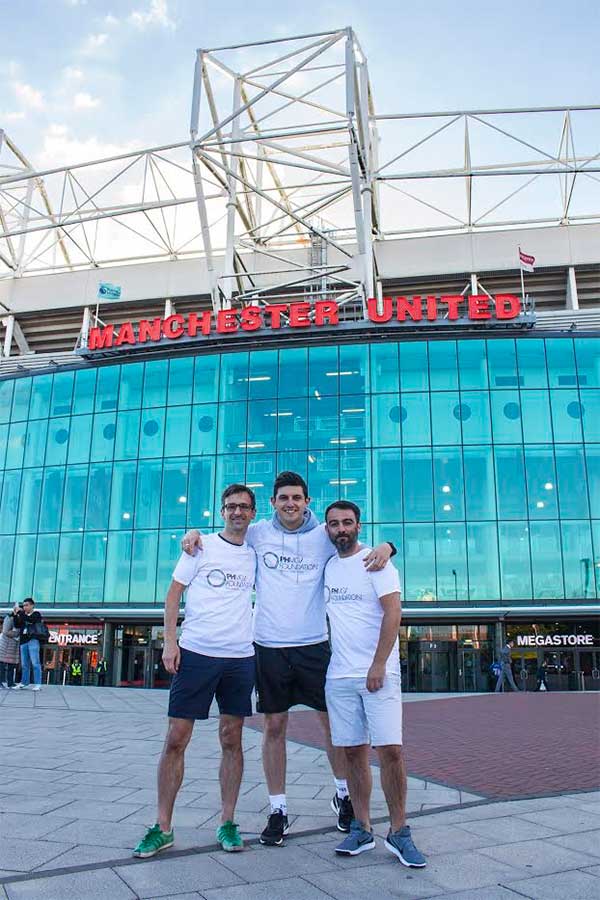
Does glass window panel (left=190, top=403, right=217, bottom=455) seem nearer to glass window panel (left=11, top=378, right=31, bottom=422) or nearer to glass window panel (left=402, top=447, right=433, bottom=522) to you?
glass window panel (left=402, top=447, right=433, bottom=522)

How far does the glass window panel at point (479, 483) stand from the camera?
28.6 metres

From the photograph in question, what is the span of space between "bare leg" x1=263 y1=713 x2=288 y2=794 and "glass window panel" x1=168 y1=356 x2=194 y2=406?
27465mm

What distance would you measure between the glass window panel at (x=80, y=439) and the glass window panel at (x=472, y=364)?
17.1 m

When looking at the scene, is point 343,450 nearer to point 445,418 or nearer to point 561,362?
point 445,418

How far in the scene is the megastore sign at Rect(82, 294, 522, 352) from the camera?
2988 centimetres

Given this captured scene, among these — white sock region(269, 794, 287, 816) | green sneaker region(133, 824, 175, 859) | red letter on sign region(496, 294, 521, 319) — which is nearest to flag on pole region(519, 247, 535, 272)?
red letter on sign region(496, 294, 521, 319)

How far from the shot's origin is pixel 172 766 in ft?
15.2

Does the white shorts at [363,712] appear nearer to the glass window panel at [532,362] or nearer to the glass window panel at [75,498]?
the glass window panel at [532,362]

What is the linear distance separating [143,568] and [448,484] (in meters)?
13.5

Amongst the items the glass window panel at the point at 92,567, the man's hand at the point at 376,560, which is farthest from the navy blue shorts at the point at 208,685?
the glass window panel at the point at 92,567

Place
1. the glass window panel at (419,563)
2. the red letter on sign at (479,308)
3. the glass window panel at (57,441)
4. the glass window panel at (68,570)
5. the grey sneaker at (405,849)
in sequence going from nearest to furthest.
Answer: the grey sneaker at (405,849) < the glass window panel at (419,563) < the red letter on sign at (479,308) < the glass window panel at (68,570) < the glass window panel at (57,441)

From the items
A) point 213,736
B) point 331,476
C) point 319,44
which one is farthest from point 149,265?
point 213,736

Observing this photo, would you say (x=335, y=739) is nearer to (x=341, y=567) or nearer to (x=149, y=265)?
(x=341, y=567)

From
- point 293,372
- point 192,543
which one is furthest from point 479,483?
point 192,543
